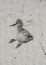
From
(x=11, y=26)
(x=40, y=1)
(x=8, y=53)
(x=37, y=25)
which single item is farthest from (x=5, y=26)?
(x=40, y=1)

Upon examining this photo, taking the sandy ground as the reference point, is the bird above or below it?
above

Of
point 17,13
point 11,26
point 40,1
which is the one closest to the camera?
point 11,26

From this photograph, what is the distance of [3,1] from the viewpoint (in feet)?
18.4

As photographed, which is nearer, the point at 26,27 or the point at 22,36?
the point at 22,36

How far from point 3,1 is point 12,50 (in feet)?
6.18

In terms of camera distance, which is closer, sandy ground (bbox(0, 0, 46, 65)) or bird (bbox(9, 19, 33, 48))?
sandy ground (bbox(0, 0, 46, 65))

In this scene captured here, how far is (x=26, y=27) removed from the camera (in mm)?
4531

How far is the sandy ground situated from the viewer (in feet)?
12.3

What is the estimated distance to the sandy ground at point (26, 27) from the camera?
3.74m

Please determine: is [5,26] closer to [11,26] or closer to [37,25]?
[11,26]

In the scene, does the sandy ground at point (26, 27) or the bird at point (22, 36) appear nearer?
the sandy ground at point (26, 27)

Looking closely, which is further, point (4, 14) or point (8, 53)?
point (4, 14)

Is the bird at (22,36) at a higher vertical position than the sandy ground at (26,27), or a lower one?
higher

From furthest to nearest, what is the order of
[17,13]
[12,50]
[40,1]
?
1. [40,1]
2. [17,13]
3. [12,50]
